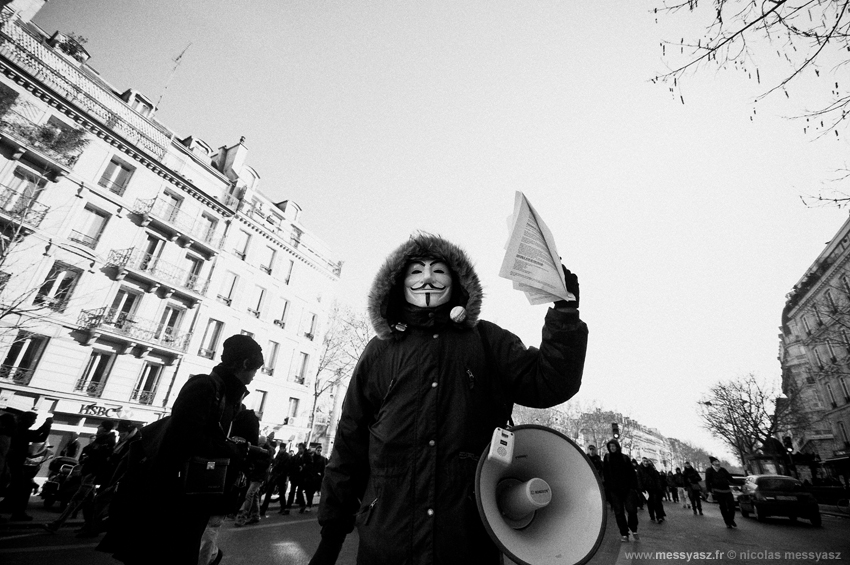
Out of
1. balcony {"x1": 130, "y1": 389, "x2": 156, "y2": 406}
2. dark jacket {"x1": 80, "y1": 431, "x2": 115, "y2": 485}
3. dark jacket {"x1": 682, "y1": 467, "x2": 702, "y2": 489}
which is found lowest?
dark jacket {"x1": 80, "y1": 431, "x2": 115, "y2": 485}

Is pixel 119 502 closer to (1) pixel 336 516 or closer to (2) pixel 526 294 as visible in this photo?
(1) pixel 336 516

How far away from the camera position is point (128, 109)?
780 inches

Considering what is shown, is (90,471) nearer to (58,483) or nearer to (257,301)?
(58,483)

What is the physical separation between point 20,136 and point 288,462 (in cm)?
1742

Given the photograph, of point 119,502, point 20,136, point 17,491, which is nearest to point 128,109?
point 20,136

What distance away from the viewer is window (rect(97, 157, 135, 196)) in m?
18.6

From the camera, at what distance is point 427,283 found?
2463 millimetres

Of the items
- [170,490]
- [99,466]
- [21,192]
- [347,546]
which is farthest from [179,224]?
[170,490]

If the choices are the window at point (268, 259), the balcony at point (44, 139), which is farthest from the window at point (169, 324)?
the balcony at point (44, 139)

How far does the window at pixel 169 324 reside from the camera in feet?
64.3

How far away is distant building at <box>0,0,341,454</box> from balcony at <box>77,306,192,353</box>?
2.5 inches

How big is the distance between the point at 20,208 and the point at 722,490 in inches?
1015

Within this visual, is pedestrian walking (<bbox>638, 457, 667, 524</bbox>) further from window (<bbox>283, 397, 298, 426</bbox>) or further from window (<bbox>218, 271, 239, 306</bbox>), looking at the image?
window (<bbox>218, 271, 239, 306</bbox>)

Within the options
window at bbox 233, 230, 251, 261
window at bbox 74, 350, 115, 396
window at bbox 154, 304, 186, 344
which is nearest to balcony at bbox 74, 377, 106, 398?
window at bbox 74, 350, 115, 396
